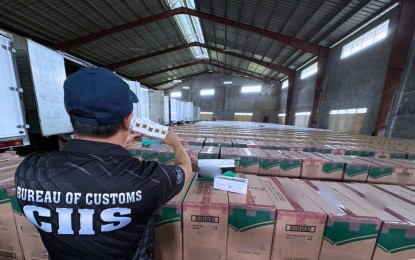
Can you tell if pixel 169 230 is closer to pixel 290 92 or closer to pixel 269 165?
pixel 269 165

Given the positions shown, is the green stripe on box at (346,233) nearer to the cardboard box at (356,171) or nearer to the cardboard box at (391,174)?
the cardboard box at (356,171)

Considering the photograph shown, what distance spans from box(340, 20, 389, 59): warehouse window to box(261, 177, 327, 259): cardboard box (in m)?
11.0

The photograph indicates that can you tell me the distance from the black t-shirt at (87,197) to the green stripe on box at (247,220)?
1.74 feet

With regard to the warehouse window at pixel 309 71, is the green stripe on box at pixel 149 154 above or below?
below

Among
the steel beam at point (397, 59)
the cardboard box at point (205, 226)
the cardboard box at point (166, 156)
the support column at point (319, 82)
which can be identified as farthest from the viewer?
the support column at point (319, 82)

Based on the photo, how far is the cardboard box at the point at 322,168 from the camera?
1.99 metres

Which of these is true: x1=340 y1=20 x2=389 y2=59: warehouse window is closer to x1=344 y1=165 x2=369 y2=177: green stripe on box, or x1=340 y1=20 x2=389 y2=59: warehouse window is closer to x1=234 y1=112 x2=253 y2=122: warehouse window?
x1=344 y1=165 x2=369 y2=177: green stripe on box

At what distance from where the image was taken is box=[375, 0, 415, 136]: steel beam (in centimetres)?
687

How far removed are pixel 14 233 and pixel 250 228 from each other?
161 cm

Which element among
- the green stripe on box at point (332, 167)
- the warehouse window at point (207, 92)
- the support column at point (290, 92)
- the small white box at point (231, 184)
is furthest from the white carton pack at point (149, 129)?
the warehouse window at point (207, 92)

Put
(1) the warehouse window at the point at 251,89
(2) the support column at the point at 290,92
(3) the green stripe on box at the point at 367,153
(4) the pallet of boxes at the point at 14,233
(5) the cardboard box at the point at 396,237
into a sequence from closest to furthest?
(5) the cardboard box at the point at 396,237 → (4) the pallet of boxes at the point at 14,233 → (3) the green stripe on box at the point at 367,153 → (2) the support column at the point at 290,92 → (1) the warehouse window at the point at 251,89

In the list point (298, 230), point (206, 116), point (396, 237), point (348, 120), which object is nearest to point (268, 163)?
point (298, 230)

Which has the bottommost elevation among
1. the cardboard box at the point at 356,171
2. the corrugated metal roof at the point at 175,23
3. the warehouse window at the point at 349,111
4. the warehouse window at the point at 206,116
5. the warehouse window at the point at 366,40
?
the warehouse window at the point at 206,116

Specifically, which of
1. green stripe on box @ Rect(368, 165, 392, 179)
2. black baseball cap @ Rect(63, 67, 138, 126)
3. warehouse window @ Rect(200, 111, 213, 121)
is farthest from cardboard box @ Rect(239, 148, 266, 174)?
warehouse window @ Rect(200, 111, 213, 121)
